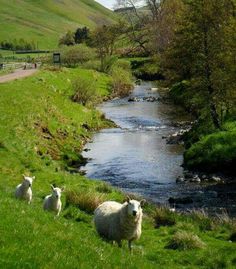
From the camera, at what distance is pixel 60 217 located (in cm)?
1947

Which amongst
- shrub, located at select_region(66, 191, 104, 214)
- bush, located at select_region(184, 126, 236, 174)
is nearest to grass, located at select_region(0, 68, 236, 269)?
shrub, located at select_region(66, 191, 104, 214)

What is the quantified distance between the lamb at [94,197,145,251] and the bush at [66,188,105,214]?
237 inches

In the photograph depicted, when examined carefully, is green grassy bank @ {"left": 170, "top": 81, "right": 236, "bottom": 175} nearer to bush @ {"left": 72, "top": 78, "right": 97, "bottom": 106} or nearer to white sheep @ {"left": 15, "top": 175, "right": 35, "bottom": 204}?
white sheep @ {"left": 15, "top": 175, "right": 35, "bottom": 204}

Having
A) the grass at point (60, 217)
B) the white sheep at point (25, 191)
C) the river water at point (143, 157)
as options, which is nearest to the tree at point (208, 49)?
the river water at point (143, 157)

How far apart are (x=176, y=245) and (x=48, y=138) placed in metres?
26.4

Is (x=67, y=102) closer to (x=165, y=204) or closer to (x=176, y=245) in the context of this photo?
(x=165, y=204)

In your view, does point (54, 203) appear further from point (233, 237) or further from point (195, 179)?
point (195, 179)

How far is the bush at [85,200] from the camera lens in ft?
78.8

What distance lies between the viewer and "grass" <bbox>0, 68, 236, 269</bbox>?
41.6ft

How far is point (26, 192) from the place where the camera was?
72.1 ft

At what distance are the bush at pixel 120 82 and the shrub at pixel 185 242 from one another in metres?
70.7

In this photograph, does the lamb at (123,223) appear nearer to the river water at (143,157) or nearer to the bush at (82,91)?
the river water at (143,157)

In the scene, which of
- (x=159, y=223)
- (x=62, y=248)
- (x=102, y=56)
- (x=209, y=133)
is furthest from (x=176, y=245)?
(x=102, y=56)

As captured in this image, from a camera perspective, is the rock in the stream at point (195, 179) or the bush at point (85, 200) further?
the rock in the stream at point (195, 179)
